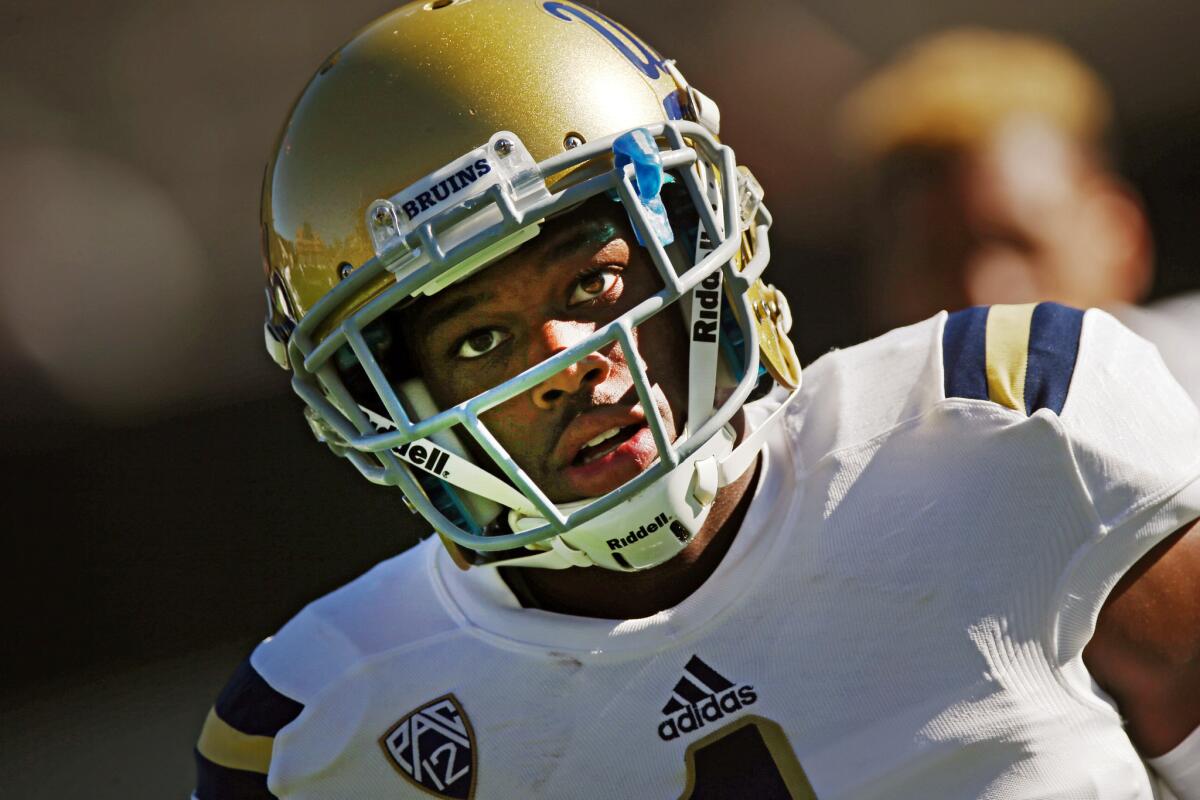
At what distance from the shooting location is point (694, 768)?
1.35 metres

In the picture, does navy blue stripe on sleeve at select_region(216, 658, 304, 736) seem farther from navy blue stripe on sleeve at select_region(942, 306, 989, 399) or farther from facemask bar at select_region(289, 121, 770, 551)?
navy blue stripe on sleeve at select_region(942, 306, 989, 399)

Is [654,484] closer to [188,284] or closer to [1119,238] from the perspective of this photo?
[1119,238]

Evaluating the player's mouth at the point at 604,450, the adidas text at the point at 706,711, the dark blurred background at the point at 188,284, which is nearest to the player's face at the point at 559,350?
the player's mouth at the point at 604,450

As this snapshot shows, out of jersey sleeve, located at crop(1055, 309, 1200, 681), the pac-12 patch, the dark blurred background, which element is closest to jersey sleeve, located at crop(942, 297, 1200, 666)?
jersey sleeve, located at crop(1055, 309, 1200, 681)

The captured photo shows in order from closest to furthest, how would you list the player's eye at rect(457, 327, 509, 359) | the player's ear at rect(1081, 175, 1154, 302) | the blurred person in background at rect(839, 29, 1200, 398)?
1. the player's eye at rect(457, 327, 509, 359)
2. the blurred person in background at rect(839, 29, 1200, 398)
3. the player's ear at rect(1081, 175, 1154, 302)

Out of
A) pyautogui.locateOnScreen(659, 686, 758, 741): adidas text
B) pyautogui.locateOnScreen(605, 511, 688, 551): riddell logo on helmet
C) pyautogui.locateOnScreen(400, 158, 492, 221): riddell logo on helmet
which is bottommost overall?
pyautogui.locateOnScreen(659, 686, 758, 741): adidas text

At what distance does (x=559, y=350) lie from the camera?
1.37 meters

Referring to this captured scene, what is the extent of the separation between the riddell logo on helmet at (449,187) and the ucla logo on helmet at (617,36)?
259 mm

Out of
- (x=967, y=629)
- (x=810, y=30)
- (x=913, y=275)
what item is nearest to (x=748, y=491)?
(x=967, y=629)

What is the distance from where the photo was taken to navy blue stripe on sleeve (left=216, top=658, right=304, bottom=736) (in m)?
1.51

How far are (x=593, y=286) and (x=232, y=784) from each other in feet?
2.31

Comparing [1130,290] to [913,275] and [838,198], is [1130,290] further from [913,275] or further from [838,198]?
[838,198]

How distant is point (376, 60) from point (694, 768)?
0.83 metres

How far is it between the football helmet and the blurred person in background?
1703mm
